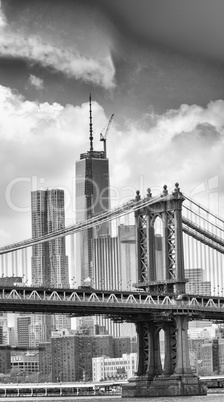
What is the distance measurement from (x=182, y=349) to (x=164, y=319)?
11.2ft

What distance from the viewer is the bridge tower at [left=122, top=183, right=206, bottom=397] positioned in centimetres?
13800

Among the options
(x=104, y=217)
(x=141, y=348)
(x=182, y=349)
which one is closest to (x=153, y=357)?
(x=141, y=348)

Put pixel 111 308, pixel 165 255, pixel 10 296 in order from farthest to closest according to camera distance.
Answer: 1. pixel 165 255
2. pixel 111 308
3. pixel 10 296

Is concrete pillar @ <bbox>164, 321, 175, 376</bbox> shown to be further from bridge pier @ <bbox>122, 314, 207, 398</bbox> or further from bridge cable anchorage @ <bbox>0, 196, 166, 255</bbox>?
bridge cable anchorage @ <bbox>0, 196, 166, 255</bbox>

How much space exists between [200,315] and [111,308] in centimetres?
1226

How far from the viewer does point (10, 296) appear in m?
126

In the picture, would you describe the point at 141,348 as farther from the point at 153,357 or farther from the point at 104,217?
the point at 104,217

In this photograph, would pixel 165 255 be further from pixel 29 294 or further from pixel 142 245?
pixel 29 294

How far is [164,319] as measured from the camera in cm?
13875

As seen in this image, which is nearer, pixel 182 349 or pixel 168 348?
pixel 182 349

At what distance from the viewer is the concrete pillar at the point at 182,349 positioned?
13788cm

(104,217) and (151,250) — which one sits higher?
(104,217)

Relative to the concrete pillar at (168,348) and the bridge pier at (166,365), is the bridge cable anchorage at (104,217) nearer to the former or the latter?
the bridge pier at (166,365)

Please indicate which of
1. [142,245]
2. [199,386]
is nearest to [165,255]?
[142,245]
